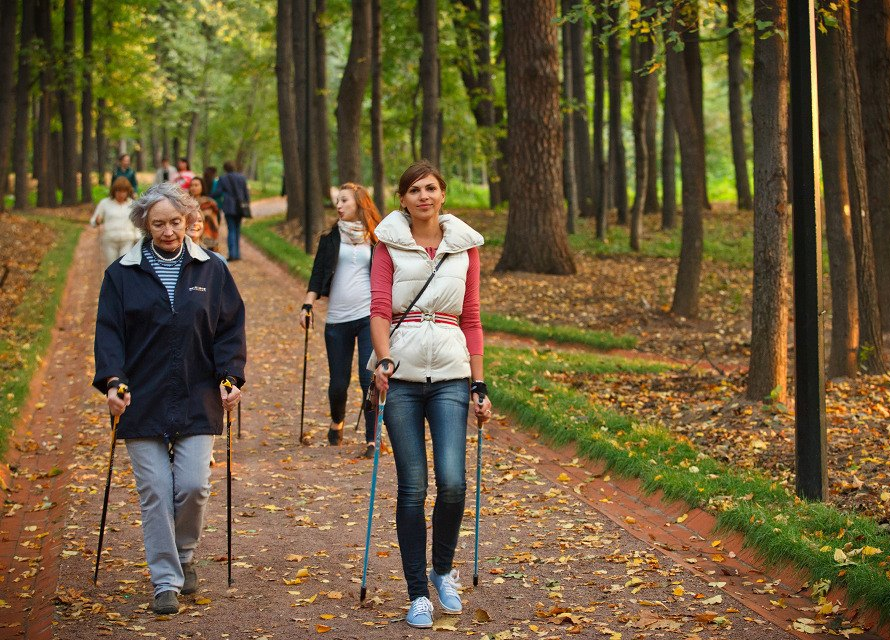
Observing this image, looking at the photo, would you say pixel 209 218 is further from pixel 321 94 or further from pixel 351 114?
pixel 321 94

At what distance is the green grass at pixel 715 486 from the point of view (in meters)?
6.06

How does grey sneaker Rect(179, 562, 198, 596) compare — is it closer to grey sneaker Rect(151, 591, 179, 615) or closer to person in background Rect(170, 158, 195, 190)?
grey sneaker Rect(151, 591, 179, 615)

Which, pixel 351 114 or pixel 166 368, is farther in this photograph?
pixel 351 114

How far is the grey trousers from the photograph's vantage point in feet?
19.1

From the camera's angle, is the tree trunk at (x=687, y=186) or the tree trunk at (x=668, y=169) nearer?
the tree trunk at (x=687, y=186)

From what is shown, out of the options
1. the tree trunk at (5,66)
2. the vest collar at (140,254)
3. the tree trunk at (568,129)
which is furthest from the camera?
the tree trunk at (568,129)

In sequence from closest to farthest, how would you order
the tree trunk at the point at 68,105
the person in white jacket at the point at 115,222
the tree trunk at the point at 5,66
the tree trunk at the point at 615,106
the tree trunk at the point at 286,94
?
the person in white jacket at the point at 115,222 < the tree trunk at the point at 5,66 < the tree trunk at the point at 615,106 < the tree trunk at the point at 286,94 < the tree trunk at the point at 68,105

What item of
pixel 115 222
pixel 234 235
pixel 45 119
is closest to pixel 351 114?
pixel 234 235

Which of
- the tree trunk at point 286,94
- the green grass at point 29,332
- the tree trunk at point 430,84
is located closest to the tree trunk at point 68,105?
the tree trunk at point 286,94

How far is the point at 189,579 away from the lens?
241 inches

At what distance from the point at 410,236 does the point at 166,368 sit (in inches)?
57.1

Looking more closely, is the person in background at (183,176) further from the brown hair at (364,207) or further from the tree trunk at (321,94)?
the brown hair at (364,207)

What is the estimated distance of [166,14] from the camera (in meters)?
50.7

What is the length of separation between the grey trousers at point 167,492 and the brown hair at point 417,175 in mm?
1686
